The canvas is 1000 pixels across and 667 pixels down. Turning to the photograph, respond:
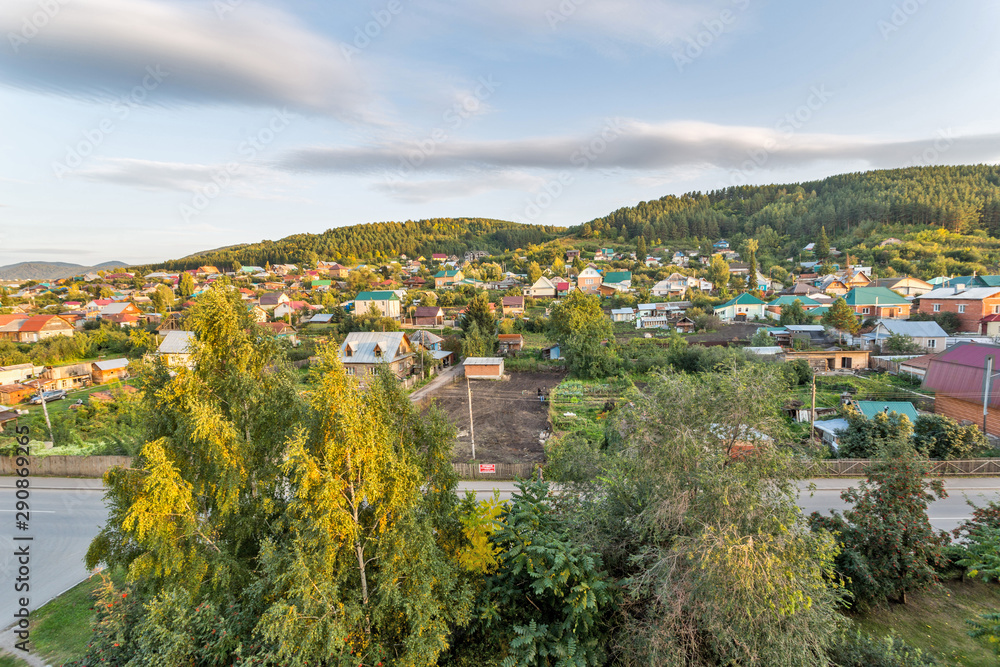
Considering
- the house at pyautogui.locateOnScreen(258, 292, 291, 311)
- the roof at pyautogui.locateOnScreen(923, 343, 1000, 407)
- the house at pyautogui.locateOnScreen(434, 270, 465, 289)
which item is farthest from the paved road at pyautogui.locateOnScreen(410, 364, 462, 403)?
the house at pyautogui.locateOnScreen(434, 270, 465, 289)

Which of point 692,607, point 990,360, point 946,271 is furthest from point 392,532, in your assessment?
point 946,271

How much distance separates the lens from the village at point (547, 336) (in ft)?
60.0

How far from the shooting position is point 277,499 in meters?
5.93

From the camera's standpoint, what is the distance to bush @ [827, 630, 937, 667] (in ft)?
19.2

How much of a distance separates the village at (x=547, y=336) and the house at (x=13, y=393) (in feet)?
0.27

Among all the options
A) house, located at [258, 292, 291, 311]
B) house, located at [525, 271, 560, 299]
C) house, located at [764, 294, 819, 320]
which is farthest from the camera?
house, located at [525, 271, 560, 299]

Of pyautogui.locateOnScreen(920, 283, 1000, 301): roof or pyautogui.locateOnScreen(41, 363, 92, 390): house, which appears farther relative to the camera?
pyautogui.locateOnScreen(920, 283, 1000, 301): roof

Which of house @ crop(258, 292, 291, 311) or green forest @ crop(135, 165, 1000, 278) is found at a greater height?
green forest @ crop(135, 165, 1000, 278)

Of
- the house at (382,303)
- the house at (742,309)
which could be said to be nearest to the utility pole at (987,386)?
the house at (742,309)

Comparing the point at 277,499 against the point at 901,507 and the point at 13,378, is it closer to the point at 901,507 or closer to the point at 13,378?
the point at 901,507

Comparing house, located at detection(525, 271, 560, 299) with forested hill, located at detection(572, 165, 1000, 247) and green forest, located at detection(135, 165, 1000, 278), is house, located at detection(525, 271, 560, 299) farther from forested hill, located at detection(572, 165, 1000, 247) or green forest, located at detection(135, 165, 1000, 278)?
forested hill, located at detection(572, 165, 1000, 247)

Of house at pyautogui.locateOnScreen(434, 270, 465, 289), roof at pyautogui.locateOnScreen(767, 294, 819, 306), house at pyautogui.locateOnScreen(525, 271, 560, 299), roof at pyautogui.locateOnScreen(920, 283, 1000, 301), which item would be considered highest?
house at pyautogui.locateOnScreen(434, 270, 465, 289)

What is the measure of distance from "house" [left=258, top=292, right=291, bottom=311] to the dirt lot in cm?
3541

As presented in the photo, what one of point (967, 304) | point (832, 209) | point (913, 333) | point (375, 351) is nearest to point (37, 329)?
point (375, 351)
